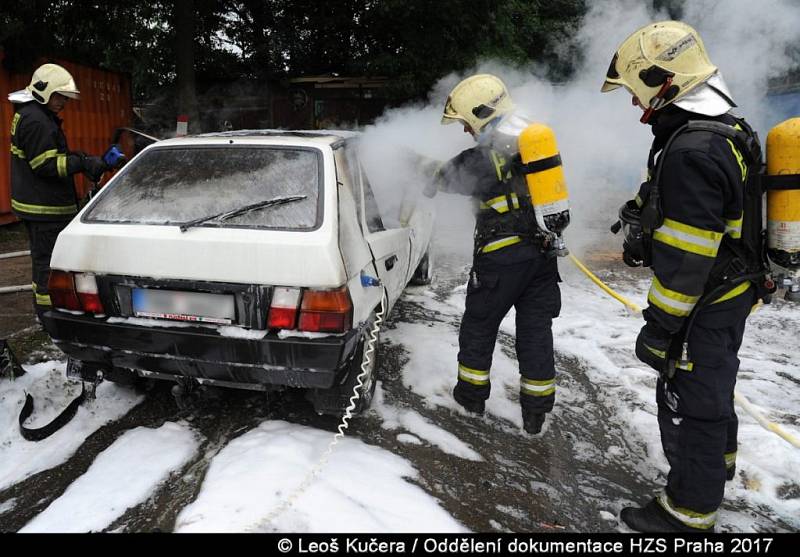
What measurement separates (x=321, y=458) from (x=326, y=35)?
562 inches

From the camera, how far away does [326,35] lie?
1470 cm

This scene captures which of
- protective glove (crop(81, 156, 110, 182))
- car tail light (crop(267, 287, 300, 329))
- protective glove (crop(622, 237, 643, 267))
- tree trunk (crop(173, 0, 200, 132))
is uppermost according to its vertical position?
tree trunk (crop(173, 0, 200, 132))

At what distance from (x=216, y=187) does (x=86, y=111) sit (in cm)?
900

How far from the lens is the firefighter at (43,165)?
157 inches

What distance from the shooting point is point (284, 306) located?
2.57m

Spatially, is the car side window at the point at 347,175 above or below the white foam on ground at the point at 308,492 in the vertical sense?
above

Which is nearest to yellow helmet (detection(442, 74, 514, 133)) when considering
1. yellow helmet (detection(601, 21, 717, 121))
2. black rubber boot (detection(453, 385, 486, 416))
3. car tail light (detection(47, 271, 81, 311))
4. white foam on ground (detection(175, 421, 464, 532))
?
yellow helmet (detection(601, 21, 717, 121))

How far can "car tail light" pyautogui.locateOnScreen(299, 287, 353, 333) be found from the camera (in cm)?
256

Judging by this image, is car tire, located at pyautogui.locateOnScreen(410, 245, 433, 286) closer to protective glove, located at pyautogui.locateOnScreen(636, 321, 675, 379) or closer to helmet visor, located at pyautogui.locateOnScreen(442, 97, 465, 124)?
helmet visor, located at pyautogui.locateOnScreen(442, 97, 465, 124)

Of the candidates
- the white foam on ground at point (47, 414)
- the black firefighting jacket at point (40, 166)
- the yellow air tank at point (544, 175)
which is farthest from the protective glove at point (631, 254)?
the black firefighting jacket at point (40, 166)

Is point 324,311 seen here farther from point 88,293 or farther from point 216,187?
point 88,293

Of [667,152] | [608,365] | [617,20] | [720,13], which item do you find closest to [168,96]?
[617,20]

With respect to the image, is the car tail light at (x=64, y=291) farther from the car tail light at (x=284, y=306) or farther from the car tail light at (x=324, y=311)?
the car tail light at (x=324, y=311)

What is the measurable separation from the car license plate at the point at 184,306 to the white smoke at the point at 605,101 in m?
1.71
